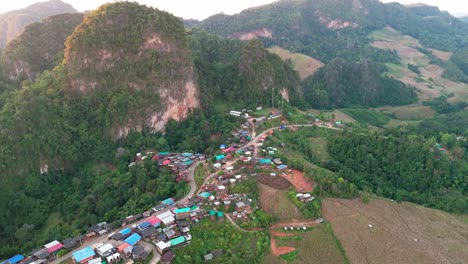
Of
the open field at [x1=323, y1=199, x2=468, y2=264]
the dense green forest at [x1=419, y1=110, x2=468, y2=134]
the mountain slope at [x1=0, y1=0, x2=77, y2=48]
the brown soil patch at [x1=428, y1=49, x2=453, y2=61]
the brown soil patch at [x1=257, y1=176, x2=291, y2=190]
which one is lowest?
the dense green forest at [x1=419, y1=110, x2=468, y2=134]

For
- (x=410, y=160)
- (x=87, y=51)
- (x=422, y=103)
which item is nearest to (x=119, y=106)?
(x=87, y=51)

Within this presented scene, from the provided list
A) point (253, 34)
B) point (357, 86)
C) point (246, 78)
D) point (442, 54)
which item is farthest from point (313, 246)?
point (442, 54)

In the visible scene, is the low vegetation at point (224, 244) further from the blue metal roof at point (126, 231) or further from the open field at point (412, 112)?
the open field at point (412, 112)

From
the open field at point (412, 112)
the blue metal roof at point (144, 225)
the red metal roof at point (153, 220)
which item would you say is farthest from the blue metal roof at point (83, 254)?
the open field at point (412, 112)

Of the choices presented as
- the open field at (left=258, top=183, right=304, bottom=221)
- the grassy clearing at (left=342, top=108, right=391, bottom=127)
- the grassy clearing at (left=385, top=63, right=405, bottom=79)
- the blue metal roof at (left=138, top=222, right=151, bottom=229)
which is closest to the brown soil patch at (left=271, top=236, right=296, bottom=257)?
the open field at (left=258, top=183, right=304, bottom=221)

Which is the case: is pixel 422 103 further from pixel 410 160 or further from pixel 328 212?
pixel 328 212

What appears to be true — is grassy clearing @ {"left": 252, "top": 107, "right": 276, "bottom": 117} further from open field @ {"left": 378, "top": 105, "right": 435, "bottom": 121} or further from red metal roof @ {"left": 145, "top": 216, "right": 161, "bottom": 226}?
open field @ {"left": 378, "top": 105, "right": 435, "bottom": 121}
